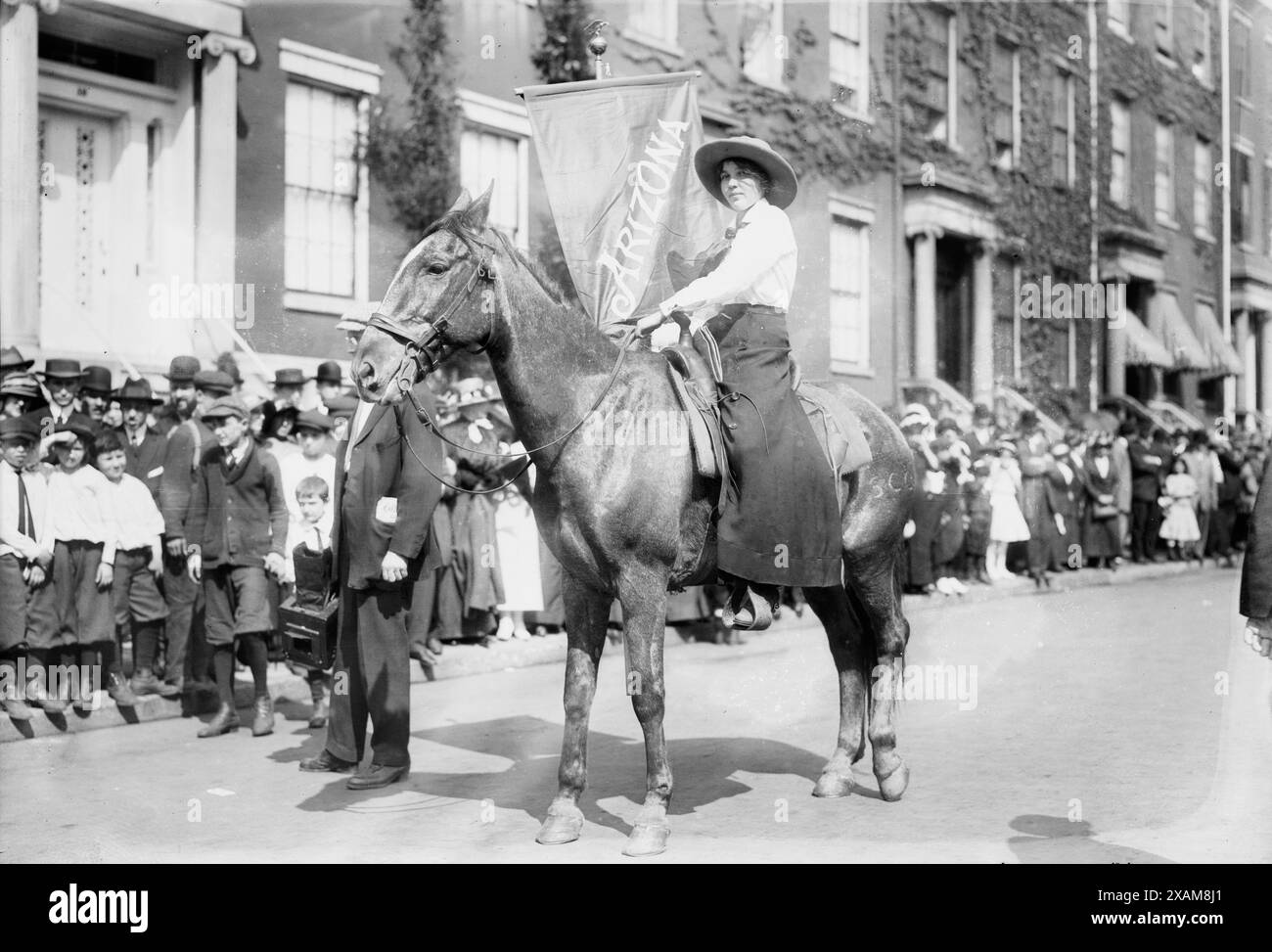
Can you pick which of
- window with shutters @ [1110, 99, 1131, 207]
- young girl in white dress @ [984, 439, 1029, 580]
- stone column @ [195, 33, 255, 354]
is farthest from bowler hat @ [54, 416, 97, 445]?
young girl in white dress @ [984, 439, 1029, 580]

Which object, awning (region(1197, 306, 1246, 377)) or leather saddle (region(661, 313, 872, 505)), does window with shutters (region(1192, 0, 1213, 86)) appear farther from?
leather saddle (region(661, 313, 872, 505))

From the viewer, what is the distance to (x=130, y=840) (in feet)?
18.0

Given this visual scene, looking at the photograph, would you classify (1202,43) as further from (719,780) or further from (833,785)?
(719,780)

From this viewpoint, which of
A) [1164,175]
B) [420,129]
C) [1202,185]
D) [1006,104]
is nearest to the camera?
[1202,185]

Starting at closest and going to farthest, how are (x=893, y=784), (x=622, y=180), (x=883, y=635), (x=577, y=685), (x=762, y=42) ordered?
(x=577, y=685) < (x=893, y=784) < (x=883, y=635) < (x=622, y=180) < (x=762, y=42)

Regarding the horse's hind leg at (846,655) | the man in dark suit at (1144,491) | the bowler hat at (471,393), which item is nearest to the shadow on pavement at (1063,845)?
the horse's hind leg at (846,655)

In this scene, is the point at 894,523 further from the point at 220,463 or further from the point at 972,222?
the point at 972,222

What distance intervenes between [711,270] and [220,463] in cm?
387

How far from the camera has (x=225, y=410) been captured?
317 inches

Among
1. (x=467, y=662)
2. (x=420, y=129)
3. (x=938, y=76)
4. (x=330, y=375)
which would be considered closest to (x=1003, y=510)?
(x=938, y=76)

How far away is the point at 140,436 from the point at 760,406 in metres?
5.84

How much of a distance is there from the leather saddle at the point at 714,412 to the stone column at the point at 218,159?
298 inches

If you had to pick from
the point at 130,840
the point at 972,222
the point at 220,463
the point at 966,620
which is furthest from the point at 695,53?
the point at 130,840

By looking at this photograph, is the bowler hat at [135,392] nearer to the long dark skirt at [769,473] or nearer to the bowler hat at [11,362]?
the bowler hat at [11,362]
